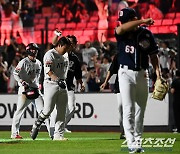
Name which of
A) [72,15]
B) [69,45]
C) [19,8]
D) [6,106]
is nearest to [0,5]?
[19,8]

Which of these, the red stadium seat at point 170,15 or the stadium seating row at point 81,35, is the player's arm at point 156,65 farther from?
the red stadium seat at point 170,15

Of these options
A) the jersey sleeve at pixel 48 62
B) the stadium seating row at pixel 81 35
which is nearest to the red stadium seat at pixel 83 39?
the stadium seating row at pixel 81 35

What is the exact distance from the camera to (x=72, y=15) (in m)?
29.7

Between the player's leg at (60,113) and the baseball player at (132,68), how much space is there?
411 cm

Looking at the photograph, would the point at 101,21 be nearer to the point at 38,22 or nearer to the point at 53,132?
the point at 38,22

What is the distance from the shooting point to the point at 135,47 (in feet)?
36.7

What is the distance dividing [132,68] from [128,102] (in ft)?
1.85

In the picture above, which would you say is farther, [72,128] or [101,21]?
[101,21]

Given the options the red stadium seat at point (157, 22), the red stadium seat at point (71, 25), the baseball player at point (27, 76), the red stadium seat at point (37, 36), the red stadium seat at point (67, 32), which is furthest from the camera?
the red stadium seat at point (71, 25)

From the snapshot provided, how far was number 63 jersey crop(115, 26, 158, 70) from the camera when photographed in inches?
440

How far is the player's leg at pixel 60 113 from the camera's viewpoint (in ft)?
50.1

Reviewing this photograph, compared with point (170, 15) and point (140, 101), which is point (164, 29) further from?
point (140, 101)

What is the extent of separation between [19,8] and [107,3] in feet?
13.2

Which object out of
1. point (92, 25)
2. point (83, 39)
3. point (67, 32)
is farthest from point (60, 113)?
point (92, 25)
